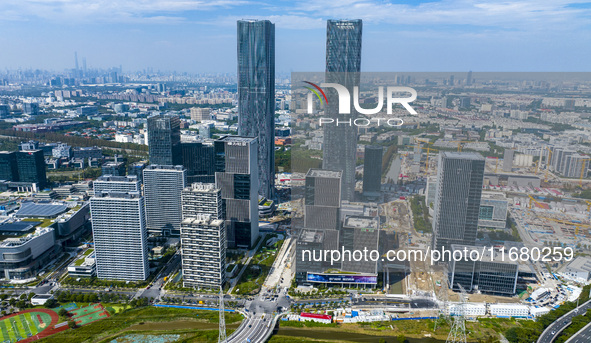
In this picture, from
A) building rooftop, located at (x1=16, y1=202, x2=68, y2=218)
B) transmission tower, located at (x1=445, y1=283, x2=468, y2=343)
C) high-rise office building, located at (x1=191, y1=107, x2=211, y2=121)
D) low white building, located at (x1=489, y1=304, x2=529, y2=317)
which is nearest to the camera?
transmission tower, located at (x1=445, y1=283, x2=468, y2=343)

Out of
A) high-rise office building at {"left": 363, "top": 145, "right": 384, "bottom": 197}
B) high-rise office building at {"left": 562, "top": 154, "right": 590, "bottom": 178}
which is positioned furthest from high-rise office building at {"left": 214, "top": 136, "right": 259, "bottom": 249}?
high-rise office building at {"left": 562, "top": 154, "right": 590, "bottom": 178}

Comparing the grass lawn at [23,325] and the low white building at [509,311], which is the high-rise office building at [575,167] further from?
the grass lawn at [23,325]

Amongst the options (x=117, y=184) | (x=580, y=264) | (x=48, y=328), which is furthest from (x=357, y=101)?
(x=48, y=328)

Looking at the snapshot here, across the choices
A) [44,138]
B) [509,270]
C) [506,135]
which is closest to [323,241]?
[509,270]

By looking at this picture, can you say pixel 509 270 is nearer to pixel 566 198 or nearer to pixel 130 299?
pixel 566 198

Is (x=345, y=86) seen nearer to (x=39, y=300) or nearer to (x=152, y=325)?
(x=152, y=325)

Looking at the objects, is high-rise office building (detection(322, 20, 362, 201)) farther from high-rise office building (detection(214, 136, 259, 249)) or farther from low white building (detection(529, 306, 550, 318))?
low white building (detection(529, 306, 550, 318))

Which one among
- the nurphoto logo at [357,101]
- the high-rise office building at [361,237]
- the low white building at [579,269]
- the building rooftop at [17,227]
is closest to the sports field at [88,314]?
the building rooftop at [17,227]
